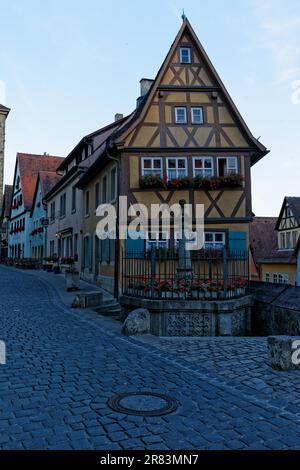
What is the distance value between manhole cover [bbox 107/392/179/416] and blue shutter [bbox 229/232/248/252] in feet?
38.9

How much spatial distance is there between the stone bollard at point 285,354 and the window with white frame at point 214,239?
10170mm

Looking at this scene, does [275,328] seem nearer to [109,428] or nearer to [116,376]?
[116,376]

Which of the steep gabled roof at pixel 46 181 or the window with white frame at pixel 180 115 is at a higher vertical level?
the steep gabled roof at pixel 46 181

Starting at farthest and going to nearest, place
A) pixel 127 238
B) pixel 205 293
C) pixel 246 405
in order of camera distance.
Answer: pixel 127 238 < pixel 205 293 < pixel 246 405

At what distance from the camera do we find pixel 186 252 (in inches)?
468

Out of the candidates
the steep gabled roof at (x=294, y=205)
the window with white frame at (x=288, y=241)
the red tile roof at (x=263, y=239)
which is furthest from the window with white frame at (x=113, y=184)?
the red tile roof at (x=263, y=239)

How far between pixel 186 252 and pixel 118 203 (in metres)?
5.36

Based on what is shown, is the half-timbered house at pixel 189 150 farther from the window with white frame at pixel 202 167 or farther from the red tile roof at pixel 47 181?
the red tile roof at pixel 47 181

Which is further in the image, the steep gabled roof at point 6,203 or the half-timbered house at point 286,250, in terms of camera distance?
the steep gabled roof at point 6,203

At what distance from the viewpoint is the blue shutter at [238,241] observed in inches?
648

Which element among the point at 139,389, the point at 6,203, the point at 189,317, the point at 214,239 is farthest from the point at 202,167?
the point at 6,203

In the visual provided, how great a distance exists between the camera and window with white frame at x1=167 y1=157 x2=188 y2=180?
55.0 ft

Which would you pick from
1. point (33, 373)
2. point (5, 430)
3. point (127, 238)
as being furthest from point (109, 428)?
point (127, 238)

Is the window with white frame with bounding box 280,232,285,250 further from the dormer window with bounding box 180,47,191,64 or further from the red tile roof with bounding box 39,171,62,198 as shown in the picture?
the red tile roof with bounding box 39,171,62,198
